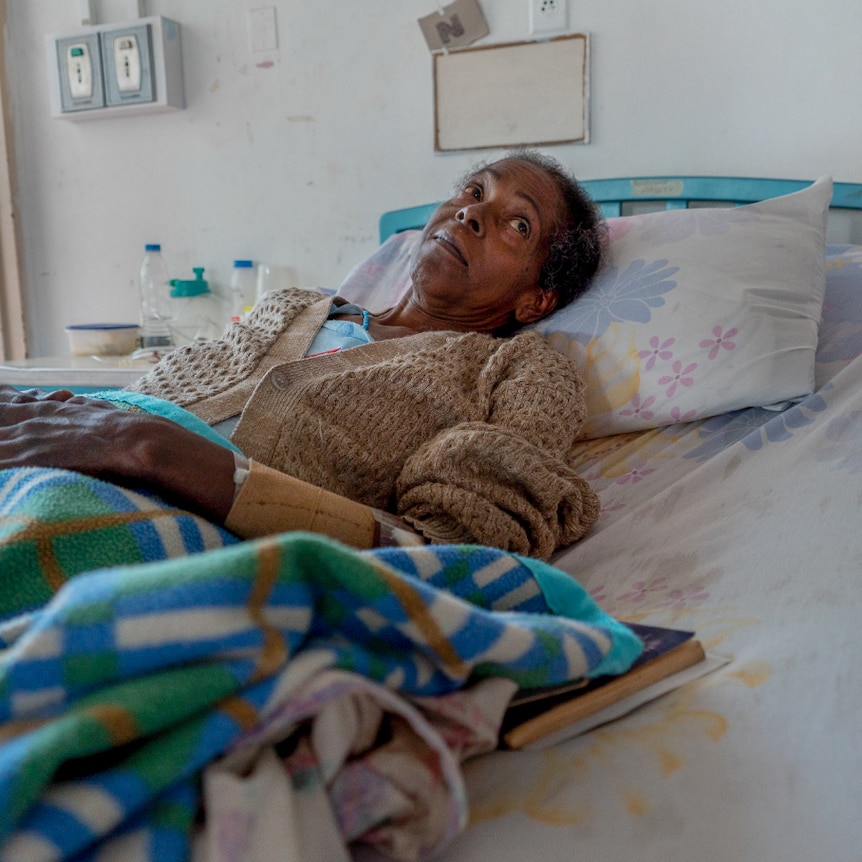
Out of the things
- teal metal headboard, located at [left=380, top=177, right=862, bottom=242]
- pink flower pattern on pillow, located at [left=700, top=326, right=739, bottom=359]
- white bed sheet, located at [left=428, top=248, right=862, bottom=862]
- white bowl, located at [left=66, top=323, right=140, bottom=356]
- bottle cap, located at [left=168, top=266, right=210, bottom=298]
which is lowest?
white bed sheet, located at [left=428, top=248, right=862, bottom=862]

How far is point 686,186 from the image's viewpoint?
171 centimetres

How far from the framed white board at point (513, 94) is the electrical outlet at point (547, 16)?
1.0 inches

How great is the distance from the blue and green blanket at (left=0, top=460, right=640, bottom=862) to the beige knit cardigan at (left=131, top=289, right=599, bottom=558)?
419 mm

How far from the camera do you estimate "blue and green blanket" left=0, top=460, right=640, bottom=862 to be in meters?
0.36

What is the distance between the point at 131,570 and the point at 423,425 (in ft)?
2.23

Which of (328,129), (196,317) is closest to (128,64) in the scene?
(328,129)

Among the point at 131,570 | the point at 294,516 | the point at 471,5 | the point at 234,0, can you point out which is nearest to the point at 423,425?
the point at 294,516

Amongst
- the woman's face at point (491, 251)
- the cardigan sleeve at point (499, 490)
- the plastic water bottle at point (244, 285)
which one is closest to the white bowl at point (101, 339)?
the plastic water bottle at point (244, 285)

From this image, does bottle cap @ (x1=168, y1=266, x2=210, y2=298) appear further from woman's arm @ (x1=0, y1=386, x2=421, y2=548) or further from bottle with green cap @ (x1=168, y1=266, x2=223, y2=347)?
woman's arm @ (x1=0, y1=386, x2=421, y2=548)

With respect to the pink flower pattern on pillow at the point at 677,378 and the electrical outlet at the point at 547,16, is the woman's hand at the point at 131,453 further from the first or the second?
the electrical outlet at the point at 547,16

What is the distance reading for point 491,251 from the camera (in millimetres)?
1366

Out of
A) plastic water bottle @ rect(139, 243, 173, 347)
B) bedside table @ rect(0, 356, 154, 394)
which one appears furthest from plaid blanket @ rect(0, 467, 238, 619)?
plastic water bottle @ rect(139, 243, 173, 347)

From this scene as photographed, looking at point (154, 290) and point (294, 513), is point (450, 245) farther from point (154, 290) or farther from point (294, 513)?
point (154, 290)

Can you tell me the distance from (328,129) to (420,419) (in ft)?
4.30
